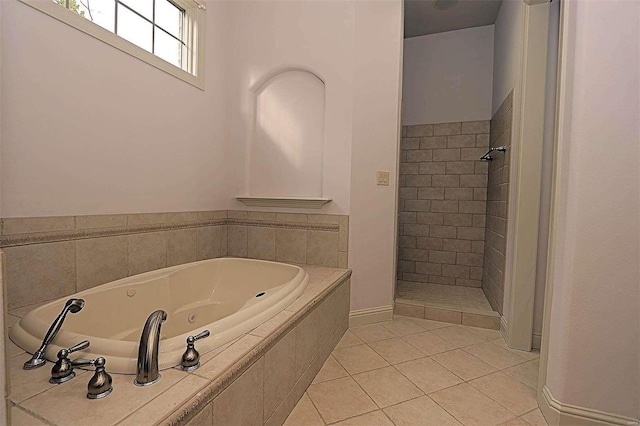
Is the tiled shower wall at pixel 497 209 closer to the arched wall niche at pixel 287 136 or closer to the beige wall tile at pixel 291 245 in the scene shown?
the arched wall niche at pixel 287 136

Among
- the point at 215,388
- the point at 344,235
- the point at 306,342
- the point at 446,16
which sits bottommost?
the point at 306,342

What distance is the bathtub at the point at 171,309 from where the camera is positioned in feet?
3.21

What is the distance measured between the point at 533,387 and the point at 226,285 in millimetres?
1901

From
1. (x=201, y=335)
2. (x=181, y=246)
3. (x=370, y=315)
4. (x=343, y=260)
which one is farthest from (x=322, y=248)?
(x=201, y=335)

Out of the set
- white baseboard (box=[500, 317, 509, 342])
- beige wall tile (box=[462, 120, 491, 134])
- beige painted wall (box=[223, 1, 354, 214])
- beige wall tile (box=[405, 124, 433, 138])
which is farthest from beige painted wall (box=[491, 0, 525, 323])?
beige painted wall (box=[223, 1, 354, 214])

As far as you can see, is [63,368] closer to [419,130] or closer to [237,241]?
[237,241]

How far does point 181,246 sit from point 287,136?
118 cm

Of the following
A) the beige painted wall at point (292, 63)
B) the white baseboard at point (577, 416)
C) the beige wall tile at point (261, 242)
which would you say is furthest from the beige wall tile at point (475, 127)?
the white baseboard at point (577, 416)

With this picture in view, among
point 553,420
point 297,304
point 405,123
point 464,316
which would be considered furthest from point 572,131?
point 405,123

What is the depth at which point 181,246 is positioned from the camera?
224cm

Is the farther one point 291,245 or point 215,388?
point 291,245

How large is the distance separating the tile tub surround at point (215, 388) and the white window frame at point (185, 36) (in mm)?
1341

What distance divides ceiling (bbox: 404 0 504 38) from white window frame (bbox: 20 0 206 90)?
6.06ft

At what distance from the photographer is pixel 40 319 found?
3.75 feet
